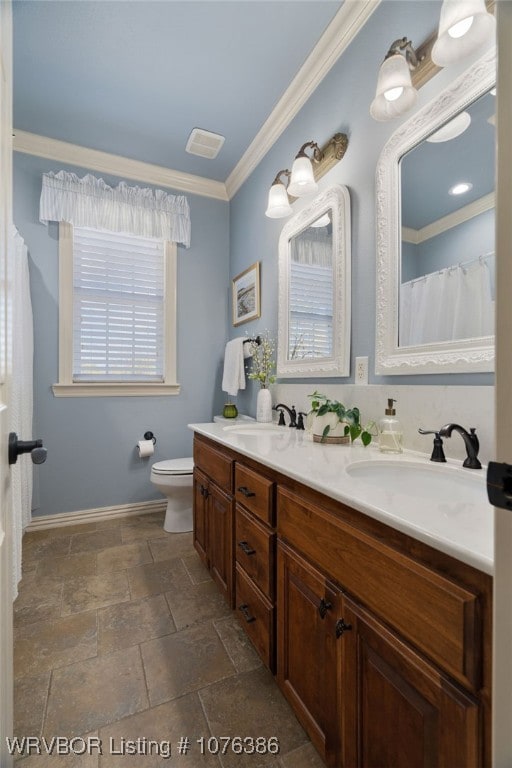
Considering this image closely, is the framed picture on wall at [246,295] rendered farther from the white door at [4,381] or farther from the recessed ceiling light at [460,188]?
the white door at [4,381]

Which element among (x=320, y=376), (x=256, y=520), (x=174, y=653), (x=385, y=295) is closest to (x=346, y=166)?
(x=385, y=295)

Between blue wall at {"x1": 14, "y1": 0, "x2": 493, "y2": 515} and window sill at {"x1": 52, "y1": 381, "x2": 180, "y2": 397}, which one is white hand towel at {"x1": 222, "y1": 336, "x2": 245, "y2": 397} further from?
window sill at {"x1": 52, "y1": 381, "x2": 180, "y2": 397}

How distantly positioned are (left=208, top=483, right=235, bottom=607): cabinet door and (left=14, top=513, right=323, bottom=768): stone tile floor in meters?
0.17

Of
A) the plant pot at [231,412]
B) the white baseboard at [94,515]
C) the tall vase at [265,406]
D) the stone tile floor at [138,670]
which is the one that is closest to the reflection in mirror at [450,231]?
the tall vase at [265,406]

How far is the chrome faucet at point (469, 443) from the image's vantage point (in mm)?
971

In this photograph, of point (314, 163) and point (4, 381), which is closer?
point (4, 381)

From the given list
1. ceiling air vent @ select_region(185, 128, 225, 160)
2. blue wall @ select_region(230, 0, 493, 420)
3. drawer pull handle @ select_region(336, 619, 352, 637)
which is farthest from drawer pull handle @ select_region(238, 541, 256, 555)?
ceiling air vent @ select_region(185, 128, 225, 160)

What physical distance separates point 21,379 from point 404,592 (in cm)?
217

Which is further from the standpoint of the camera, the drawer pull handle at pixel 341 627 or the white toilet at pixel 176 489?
the white toilet at pixel 176 489

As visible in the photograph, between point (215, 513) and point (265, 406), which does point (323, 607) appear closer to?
point (215, 513)

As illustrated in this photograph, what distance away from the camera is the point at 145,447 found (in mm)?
2662

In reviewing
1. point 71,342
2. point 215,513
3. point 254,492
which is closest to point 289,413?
point 215,513

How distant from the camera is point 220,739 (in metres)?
1.02

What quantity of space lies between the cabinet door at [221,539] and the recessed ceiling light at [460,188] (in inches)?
55.4
